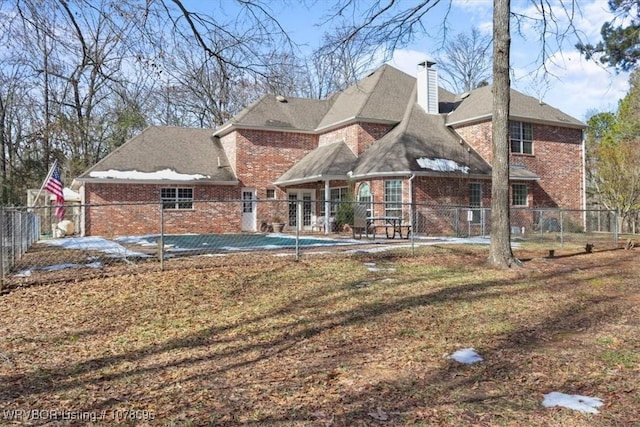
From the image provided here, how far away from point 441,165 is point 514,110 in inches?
224

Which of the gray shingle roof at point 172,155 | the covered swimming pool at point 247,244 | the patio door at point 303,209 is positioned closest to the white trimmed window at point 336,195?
the patio door at point 303,209

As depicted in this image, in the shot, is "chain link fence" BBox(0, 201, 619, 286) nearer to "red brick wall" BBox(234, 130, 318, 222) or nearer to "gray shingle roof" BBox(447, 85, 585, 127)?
"red brick wall" BBox(234, 130, 318, 222)

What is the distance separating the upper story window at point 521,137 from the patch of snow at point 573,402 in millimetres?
19927

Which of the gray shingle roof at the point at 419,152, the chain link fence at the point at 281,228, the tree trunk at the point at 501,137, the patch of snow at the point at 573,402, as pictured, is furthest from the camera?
the gray shingle roof at the point at 419,152

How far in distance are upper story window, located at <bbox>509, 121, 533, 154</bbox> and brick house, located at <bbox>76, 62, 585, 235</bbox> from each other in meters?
0.05

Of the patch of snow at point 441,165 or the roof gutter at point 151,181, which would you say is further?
the roof gutter at point 151,181

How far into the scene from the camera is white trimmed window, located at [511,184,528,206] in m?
21.7

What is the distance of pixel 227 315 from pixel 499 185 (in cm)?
656

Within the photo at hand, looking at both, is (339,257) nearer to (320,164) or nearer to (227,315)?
(227,315)

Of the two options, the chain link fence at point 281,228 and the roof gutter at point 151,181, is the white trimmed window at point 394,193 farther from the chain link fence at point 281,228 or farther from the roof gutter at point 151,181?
the roof gutter at point 151,181

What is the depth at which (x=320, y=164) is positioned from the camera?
2150 centimetres

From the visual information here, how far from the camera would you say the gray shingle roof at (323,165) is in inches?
804

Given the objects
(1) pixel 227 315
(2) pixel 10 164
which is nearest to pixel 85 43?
(1) pixel 227 315

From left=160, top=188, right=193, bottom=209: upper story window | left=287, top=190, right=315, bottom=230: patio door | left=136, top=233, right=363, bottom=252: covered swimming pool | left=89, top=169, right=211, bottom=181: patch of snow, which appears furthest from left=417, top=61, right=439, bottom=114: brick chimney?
left=160, top=188, right=193, bottom=209: upper story window
